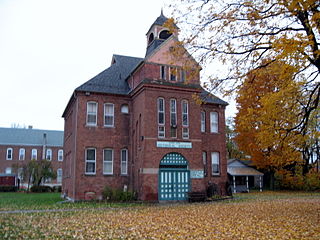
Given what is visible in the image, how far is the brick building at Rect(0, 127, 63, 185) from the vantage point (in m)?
60.1

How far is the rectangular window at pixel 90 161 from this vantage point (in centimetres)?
2361

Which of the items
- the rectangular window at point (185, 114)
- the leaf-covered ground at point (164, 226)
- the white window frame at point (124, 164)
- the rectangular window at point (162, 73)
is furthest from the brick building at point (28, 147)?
the leaf-covered ground at point (164, 226)

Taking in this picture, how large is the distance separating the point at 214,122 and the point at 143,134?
784 centimetres

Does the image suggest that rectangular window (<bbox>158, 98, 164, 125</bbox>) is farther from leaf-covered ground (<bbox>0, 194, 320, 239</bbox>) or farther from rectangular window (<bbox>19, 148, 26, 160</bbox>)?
rectangular window (<bbox>19, 148, 26, 160</bbox>)

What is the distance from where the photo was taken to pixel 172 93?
23.8 metres

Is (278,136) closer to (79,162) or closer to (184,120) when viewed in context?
(184,120)

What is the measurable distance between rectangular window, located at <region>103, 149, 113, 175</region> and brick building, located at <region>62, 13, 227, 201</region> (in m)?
0.04

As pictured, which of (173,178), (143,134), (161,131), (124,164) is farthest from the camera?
(124,164)

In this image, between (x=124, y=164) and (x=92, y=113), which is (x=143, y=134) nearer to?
(x=124, y=164)

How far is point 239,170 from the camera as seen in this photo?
128 feet

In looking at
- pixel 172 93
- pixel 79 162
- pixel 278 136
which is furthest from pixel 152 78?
pixel 278 136

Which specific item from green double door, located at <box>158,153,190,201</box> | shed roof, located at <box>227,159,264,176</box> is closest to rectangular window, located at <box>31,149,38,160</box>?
shed roof, located at <box>227,159,264,176</box>

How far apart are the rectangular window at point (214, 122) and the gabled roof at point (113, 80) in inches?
292

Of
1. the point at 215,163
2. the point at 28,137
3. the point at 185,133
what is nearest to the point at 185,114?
the point at 185,133
